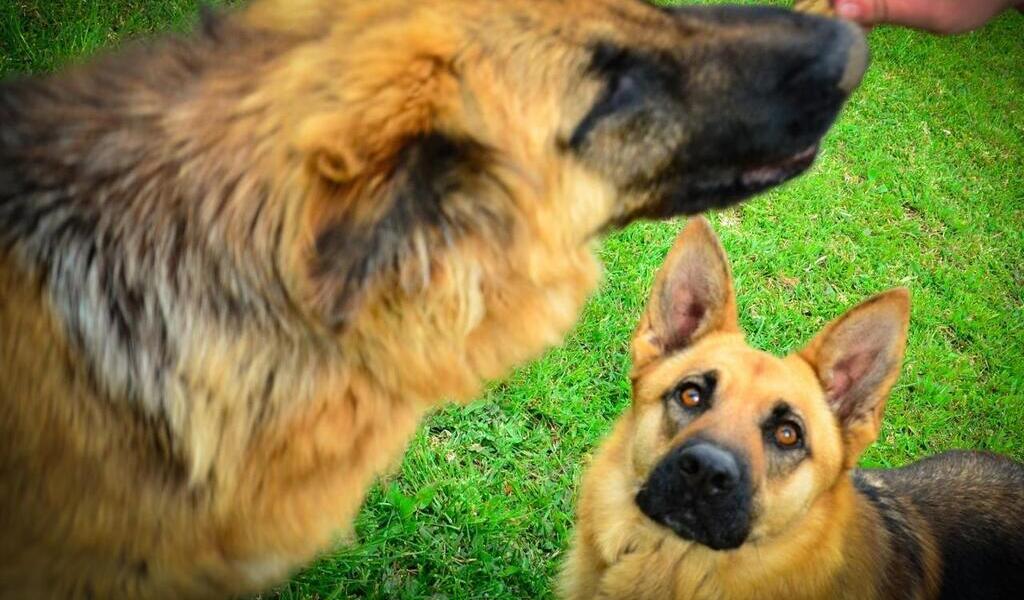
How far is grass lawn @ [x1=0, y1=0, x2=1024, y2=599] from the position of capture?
12.8 feet

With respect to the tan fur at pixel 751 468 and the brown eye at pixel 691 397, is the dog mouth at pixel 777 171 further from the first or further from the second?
the brown eye at pixel 691 397

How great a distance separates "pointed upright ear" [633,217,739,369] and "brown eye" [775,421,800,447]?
59 centimetres

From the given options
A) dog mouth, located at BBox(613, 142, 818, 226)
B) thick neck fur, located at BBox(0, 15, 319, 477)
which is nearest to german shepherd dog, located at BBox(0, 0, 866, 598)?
thick neck fur, located at BBox(0, 15, 319, 477)

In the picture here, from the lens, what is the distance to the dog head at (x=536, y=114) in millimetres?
1650

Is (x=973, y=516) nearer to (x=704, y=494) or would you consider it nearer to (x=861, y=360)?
(x=861, y=360)

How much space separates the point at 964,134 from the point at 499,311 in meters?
9.53

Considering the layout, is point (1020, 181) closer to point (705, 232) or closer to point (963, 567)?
point (963, 567)

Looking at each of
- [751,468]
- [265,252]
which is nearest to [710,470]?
[751,468]

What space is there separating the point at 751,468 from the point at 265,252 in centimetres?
228

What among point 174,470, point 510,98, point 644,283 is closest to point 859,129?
point 644,283

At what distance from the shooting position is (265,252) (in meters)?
1.75

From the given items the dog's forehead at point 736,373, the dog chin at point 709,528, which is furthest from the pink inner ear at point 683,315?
the dog chin at point 709,528

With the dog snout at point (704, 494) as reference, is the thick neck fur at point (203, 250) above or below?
above

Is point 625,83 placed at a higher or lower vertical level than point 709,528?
higher
